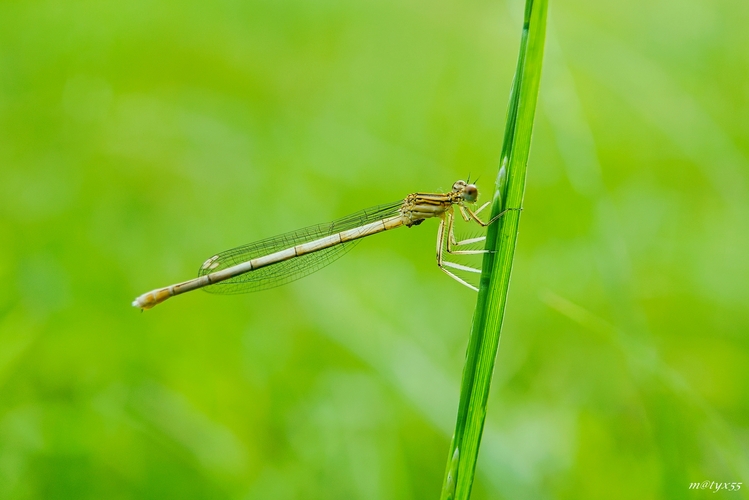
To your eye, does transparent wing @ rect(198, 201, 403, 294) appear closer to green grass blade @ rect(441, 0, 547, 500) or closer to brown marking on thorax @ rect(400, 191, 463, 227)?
brown marking on thorax @ rect(400, 191, 463, 227)

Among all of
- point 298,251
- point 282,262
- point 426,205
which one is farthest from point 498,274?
point 282,262

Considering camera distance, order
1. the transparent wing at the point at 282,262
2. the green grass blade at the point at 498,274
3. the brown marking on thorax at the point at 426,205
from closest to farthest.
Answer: the green grass blade at the point at 498,274, the brown marking on thorax at the point at 426,205, the transparent wing at the point at 282,262

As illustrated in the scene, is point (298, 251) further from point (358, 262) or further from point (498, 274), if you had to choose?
point (498, 274)

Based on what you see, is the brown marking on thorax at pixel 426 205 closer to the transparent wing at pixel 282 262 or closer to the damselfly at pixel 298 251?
the damselfly at pixel 298 251

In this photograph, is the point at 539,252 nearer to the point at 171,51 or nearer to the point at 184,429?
the point at 184,429

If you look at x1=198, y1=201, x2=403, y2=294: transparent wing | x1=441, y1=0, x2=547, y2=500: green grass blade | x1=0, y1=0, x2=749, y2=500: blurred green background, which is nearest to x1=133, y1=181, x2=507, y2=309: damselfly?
x1=198, y1=201, x2=403, y2=294: transparent wing

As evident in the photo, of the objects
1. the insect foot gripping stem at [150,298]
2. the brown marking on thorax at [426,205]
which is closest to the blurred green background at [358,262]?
the insect foot gripping stem at [150,298]
